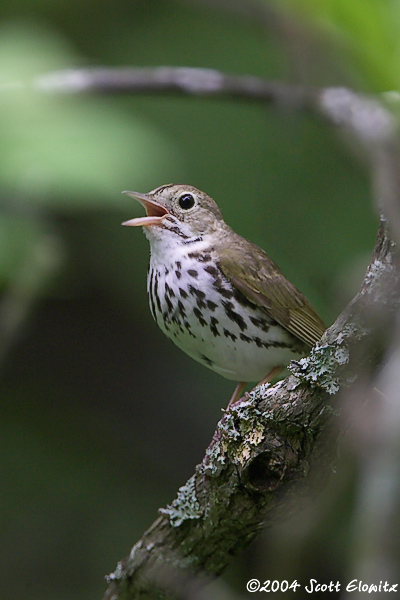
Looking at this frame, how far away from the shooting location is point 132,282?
17.9 ft

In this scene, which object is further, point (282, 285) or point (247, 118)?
point (247, 118)

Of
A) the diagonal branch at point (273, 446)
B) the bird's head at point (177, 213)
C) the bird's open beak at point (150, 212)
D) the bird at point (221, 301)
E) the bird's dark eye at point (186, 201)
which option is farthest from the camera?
the bird's dark eye at point (186, 201)

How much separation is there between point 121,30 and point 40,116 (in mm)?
3123

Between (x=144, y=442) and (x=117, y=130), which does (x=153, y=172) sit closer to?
(x=117, y=130)

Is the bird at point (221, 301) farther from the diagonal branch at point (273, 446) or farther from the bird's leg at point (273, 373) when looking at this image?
the diagonal branch at point (273, 446)

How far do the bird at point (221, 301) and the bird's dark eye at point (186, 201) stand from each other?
2 centimetres

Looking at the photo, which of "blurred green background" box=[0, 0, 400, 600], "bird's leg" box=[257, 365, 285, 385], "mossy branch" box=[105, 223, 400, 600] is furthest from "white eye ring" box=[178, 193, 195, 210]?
"mossy branch" box=[105, 223, 400, 600]

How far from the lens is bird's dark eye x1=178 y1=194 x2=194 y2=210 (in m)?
4.00

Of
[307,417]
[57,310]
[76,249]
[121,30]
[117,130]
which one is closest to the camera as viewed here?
[307,417]

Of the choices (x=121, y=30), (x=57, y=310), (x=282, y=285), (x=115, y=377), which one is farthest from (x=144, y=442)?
(x=121, y=30)

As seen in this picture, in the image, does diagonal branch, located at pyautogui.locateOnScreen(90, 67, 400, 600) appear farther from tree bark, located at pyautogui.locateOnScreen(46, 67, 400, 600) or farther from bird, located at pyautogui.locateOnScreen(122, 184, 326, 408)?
bird, located at pyautogui.locateOnScreen(122, 184, 326, 408)

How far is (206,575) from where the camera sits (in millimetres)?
2883

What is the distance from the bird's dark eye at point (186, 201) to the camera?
4004 millimetres

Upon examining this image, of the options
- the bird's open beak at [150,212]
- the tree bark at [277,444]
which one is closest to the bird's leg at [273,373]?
the bird's open beak at [150,212]
